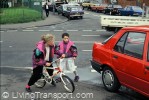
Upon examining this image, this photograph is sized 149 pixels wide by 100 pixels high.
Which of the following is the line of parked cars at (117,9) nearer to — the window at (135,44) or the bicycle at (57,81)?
the bicycle at (57,81)

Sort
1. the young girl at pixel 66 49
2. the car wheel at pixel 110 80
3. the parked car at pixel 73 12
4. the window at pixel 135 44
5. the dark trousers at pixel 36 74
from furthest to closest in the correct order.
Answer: the parked car at pixel 73 12, the young girl at pixel 66 49, the dark trousers at pixel 36 74, the car wheel at pixel 110 80, the window at pixel 135 44

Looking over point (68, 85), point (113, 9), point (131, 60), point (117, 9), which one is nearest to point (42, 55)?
point (68, 85)

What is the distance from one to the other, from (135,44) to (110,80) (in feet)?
4.02

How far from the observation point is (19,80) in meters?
9.70

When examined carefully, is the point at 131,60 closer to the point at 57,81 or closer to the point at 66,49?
the point at 66,49

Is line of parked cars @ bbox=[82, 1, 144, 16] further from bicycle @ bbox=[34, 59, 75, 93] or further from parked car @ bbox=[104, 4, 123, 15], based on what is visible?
bicycle @ bbox=[34, 59, 75, 93]

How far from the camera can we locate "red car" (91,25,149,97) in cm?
702

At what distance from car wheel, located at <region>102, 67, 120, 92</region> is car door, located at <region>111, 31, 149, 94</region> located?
25 cm

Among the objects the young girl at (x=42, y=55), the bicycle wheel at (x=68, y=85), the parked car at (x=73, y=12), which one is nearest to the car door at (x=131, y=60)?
the bicycle wheel at (x=68, y=85)

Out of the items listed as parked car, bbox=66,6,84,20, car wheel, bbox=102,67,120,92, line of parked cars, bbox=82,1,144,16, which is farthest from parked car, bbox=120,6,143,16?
car wheel, bbox=102,67,120,92

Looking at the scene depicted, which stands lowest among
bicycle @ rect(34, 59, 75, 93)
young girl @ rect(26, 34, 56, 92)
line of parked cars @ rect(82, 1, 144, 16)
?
line of parked cars @ rect(82, 1, 144, 16)

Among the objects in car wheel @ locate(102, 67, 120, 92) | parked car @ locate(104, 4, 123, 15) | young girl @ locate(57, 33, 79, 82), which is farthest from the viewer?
parked car @ locate(104, 4, 123, 15)

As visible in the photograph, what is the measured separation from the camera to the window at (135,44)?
722cm

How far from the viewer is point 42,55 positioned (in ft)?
26.6
